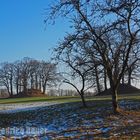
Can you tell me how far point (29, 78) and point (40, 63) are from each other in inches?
230

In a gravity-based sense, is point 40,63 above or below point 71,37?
above

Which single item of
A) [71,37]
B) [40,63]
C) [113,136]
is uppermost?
[40,63]

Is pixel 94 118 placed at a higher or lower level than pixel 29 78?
lower

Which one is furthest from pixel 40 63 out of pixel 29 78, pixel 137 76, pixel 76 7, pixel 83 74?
pixel 76 7

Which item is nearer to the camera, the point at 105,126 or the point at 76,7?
the point at 105,126

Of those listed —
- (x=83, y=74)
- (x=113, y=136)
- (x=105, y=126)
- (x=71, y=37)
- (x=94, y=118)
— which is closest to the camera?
(x=113, y=136)

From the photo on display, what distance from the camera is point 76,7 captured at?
24875 millimetres

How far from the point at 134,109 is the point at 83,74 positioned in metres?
6.21

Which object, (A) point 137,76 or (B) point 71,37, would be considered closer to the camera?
(B) point 71,37

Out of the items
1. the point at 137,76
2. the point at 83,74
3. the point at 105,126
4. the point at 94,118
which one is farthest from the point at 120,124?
the point at 137,76

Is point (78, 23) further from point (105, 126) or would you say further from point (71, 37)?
point (105, 126)

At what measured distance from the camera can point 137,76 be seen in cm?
7631

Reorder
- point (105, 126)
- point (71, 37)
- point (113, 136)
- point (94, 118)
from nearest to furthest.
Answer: point (113, 136) → point (105, 126) → point (94, 118) → point (71, 37)

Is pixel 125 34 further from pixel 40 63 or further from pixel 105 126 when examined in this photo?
pixel 40 63
